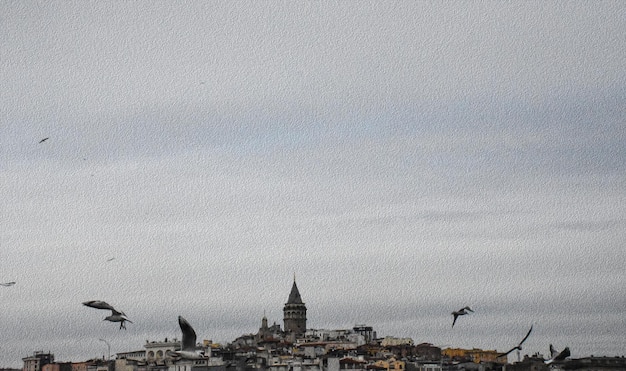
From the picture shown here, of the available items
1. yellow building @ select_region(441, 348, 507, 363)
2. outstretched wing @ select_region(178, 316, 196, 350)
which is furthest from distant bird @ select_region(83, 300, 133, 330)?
yellow building @ select_region(441, 348, 507, 363)

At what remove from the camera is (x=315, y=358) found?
6544 cm

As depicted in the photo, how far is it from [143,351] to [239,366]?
1800 cm

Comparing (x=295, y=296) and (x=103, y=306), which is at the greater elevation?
(x=295, y=296)

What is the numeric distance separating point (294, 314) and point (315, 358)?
118 feet

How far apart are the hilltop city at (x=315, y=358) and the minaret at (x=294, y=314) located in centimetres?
794

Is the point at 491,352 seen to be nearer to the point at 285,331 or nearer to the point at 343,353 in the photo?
the point at 343,353

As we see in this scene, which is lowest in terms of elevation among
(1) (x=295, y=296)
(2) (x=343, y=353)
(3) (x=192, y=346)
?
(3) (x=192, y=346)

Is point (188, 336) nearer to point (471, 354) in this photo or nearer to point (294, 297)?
point (471, 354)

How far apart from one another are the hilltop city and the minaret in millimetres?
7945

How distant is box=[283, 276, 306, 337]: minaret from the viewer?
330 ft

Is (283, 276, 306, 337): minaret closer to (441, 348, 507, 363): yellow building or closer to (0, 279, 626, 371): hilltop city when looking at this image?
(0, 279, 626, 371): hilltop city

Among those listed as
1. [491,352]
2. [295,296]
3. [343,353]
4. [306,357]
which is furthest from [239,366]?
[295,296]

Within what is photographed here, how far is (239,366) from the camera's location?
60844 mm

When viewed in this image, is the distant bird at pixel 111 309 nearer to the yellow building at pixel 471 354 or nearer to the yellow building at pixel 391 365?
the yellow building at pixel 391 365
